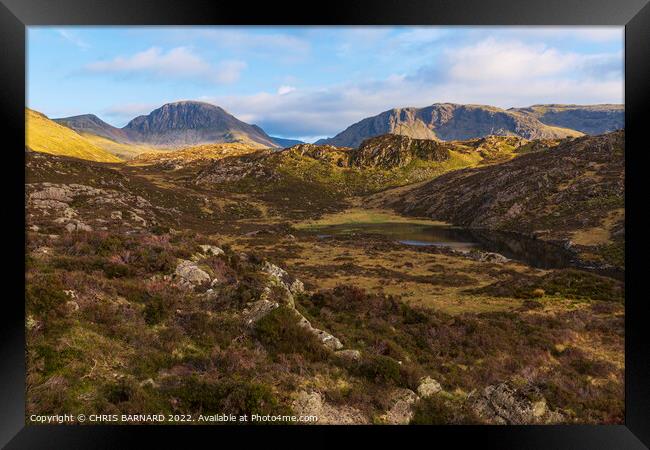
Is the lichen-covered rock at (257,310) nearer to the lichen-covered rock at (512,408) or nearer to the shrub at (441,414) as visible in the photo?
the shrub at (441,414)

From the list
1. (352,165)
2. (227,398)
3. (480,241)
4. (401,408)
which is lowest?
(401,408)

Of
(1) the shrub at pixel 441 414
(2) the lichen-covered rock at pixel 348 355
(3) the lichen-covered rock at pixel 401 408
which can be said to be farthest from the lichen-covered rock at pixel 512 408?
(2) the lichen-covered rock at pixel 348 355

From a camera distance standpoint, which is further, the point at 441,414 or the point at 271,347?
the point at 271,347

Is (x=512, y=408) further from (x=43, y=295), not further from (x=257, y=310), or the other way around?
(x=43, y=295)

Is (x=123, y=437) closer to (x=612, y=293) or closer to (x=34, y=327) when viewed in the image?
(x=34, y=327)

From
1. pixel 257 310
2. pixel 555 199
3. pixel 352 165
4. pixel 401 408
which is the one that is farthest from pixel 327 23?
pixel 352 165
